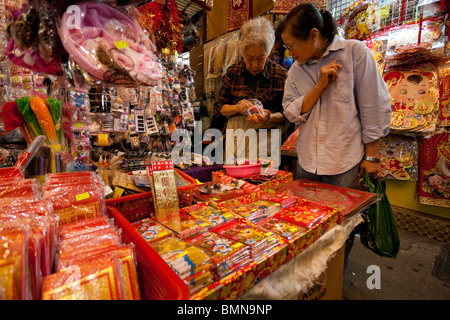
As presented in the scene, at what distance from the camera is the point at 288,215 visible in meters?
1.09

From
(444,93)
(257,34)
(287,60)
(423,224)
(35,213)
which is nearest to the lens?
(35,213)

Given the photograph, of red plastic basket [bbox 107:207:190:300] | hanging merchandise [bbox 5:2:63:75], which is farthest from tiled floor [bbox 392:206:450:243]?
hanging merchandise [bbox 5:2:63:75]

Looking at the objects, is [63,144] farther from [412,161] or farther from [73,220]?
[412,161]

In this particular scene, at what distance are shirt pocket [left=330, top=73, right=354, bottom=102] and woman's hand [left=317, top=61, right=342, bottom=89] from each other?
0.05m

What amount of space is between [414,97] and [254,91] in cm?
187

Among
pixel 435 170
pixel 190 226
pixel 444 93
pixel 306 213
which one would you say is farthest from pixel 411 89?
pixel 190 226

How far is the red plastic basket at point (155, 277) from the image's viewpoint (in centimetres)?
52

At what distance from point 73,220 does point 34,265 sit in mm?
326

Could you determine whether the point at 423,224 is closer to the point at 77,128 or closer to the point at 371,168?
the point at 371,168

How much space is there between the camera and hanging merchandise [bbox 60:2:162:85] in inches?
25.0

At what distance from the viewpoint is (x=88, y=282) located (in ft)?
1.69

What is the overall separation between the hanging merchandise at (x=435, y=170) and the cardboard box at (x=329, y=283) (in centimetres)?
208

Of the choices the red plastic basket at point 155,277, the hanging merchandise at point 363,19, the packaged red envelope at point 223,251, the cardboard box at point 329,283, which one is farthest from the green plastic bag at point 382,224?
the hanging merchandise at point 363,19

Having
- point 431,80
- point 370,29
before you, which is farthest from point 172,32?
point 431,80
